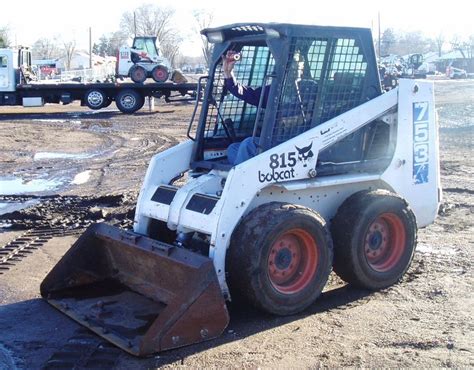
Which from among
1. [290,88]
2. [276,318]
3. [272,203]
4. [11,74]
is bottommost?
[276,318]

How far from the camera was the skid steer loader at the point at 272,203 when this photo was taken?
215 inches

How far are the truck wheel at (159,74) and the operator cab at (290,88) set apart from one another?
82.9ft

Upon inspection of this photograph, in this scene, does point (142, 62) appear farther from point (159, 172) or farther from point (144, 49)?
point (159, 172)

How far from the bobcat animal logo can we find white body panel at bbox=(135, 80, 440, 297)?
0.06 ft

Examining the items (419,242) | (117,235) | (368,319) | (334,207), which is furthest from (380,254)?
(117,235)

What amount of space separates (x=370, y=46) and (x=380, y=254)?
77.5 inches

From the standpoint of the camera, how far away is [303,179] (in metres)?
6.04

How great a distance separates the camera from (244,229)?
551cm

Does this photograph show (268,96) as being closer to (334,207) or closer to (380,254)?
(334,207)

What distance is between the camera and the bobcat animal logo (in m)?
5.95

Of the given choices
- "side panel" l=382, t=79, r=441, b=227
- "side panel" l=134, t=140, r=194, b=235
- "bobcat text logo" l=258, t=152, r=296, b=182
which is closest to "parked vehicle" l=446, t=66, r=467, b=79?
"side panel" l=382, t=79, r=441, b=227

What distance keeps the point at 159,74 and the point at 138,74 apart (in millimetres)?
956

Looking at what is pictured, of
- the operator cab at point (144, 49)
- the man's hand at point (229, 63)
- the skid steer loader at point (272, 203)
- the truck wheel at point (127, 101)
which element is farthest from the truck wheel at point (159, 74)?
the man's hand at point (229, 63)

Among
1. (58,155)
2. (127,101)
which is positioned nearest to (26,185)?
(58,155)
